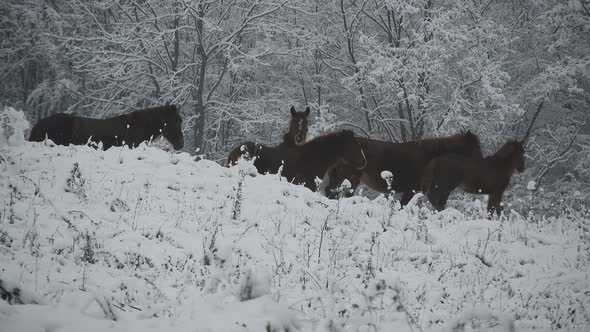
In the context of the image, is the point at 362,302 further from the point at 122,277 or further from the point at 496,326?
the point at 122,277

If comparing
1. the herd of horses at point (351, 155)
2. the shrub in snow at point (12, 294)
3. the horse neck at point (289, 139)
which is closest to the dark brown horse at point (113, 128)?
the herd of horses at point (351, 155)

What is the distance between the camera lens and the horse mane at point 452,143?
1071cm

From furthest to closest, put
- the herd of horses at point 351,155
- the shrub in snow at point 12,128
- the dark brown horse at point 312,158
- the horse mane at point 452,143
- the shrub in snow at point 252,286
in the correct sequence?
the horse mane at point 452,143 → the herd of horses at point 351,155 → the dark brown horse at point 312,158 → the shrub in snow at point 12,128 → the shrub in snow at point 252,286

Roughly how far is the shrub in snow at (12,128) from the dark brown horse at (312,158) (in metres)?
4.46

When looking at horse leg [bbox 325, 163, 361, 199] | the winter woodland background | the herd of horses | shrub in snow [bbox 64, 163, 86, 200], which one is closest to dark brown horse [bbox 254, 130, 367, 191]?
the herd of horses

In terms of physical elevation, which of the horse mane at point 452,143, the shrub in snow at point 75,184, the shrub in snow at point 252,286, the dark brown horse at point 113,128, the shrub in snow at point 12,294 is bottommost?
the shrub in snow at point 12,294

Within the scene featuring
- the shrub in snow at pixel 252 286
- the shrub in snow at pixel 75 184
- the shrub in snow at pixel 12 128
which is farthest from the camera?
the shrub in snow at pixel 12 128

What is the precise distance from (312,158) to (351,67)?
11.7 meters

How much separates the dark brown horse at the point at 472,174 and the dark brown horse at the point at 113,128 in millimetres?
6390

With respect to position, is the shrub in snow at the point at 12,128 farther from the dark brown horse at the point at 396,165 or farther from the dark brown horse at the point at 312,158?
the dark brown horse at the point at 396,165

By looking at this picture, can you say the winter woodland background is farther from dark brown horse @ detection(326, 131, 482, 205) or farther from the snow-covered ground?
dark brown horse @ detection(326, 131, 482, 205)

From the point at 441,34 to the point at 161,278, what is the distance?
612 inches

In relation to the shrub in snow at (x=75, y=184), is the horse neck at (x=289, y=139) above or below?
above

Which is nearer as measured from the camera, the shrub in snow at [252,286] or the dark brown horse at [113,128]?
the shrub in snow at [252,286]
